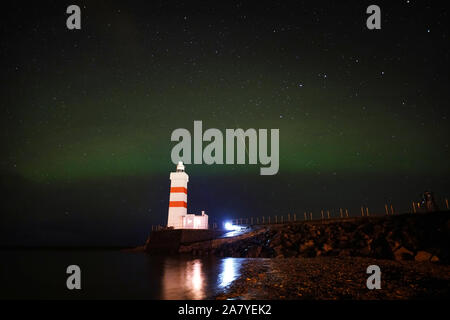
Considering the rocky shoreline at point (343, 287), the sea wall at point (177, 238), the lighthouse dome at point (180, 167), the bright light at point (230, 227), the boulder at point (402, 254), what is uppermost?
the lighthouse dome at point (180, 167)

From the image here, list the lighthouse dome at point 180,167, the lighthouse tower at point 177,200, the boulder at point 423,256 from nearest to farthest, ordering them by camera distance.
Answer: the boulder at point 423,256
the lighthouse tower at point 177,200
the lighthouse dome at point 180,167

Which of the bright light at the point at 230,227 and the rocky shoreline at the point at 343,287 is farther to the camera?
the bright light at the point at 230,227

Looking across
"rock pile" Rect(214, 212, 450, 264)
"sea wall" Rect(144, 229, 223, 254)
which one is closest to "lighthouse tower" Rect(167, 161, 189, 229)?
"sea wall" Rect(144, 229, 223, 254)

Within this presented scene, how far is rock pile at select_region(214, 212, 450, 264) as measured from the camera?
65.4 ft

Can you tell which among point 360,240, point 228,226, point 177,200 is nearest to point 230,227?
point 228,226

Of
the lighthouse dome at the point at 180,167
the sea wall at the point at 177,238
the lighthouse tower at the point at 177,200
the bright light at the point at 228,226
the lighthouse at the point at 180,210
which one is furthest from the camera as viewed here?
the lighthouse dome at the point at 180,167

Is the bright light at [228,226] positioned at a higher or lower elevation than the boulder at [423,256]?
lower

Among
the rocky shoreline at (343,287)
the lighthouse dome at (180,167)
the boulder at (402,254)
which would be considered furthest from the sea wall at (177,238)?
the rocky shoreline at (343,287)

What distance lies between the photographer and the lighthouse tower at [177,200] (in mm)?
37938

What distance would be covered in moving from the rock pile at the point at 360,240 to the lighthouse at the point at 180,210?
6125mm

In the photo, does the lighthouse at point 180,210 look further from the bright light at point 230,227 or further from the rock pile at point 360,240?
the rock pile at point 360,240

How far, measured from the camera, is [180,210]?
3812cm
